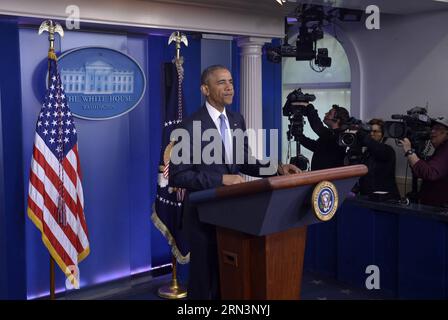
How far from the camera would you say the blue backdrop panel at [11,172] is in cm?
347

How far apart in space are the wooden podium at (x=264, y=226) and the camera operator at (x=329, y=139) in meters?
2.65

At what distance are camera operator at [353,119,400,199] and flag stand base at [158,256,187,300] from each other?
159cm

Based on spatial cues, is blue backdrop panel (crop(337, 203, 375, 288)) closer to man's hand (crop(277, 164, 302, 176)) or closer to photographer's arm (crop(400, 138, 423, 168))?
photographer's arm (crop(400, 138, 423, 168))

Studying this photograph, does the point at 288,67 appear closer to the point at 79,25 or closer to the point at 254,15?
the point at 254,15

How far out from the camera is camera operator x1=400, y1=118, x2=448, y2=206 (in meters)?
4.09

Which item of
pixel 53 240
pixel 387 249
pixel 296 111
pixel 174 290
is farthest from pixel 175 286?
pixel 296 111

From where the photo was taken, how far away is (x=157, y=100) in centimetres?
447

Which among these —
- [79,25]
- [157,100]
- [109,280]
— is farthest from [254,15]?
[109,280]

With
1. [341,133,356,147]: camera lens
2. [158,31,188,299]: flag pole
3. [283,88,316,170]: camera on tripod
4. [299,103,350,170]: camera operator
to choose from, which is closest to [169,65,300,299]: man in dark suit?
[158,31,188,299]: flag pole

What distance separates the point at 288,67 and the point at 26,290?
496 cm

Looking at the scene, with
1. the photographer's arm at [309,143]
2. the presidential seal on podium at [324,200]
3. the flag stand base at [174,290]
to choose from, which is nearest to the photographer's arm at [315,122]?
the photographer's arm at [309,143]

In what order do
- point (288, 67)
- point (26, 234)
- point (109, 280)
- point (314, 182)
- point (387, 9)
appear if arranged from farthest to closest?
point (288, 67), point (387, 9), point (109, 280), point (26, 234), point (314, 182)

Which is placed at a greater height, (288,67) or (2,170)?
(288,67)

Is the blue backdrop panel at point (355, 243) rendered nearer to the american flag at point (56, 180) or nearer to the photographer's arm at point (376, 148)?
the photographer's arm at point (376, 148)
